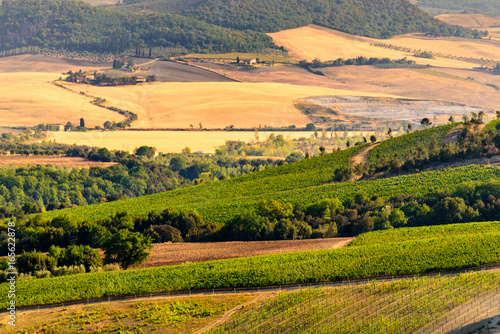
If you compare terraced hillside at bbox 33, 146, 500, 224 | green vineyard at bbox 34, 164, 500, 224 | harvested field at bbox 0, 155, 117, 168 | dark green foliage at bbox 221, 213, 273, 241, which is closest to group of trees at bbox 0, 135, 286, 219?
harvested field at bbox 0, 155, 117, 168

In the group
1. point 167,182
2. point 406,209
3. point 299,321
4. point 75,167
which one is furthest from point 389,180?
point 75,167

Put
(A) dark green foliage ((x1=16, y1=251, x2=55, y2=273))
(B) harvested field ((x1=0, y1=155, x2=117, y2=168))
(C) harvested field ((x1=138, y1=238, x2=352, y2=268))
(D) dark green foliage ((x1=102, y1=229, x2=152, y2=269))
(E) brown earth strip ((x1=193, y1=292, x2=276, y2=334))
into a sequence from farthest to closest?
(B) harvested field ((x1=0, y1=155, x2=117, y2=168))
(C) harvested field ((x1=138, y1=238, x2=352, y2=268))
(D) dark green foliage ((x1=102, y1=229, x2=152, y2=269))
(A) dark green foliage ((x1=16, y1=251, x2=55, y2=273))
(E) brown earth strip ((x1=193, y1=292, x2=276, y2=334))

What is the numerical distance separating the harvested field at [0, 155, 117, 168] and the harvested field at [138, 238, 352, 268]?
87.1 metres

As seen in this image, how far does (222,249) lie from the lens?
8225cm

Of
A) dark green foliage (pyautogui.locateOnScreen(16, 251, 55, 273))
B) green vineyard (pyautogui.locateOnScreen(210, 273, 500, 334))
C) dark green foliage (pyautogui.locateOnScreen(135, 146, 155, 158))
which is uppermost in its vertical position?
green vineyard (pyautogui.locateOnScreen(210, 273, 500, 334))

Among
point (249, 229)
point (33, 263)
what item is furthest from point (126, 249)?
point (249, 229)

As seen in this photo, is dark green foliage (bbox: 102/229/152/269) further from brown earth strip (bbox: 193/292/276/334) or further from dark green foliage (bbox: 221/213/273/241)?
brown earth strip (bbox: 193/292/276/334)

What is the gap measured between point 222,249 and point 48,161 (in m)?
98.1

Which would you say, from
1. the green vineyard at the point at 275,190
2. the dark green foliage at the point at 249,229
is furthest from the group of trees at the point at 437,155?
the dark green foliage at the point at 249,229

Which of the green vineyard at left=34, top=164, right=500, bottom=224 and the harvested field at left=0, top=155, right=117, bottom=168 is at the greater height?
the green vineyard at left=34, top=164, right=500, bottom=224

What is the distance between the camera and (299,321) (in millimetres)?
58031

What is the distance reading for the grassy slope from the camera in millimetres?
67500

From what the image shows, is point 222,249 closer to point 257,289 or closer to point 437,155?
Answer: point 257,289

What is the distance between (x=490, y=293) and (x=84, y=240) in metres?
49.1
